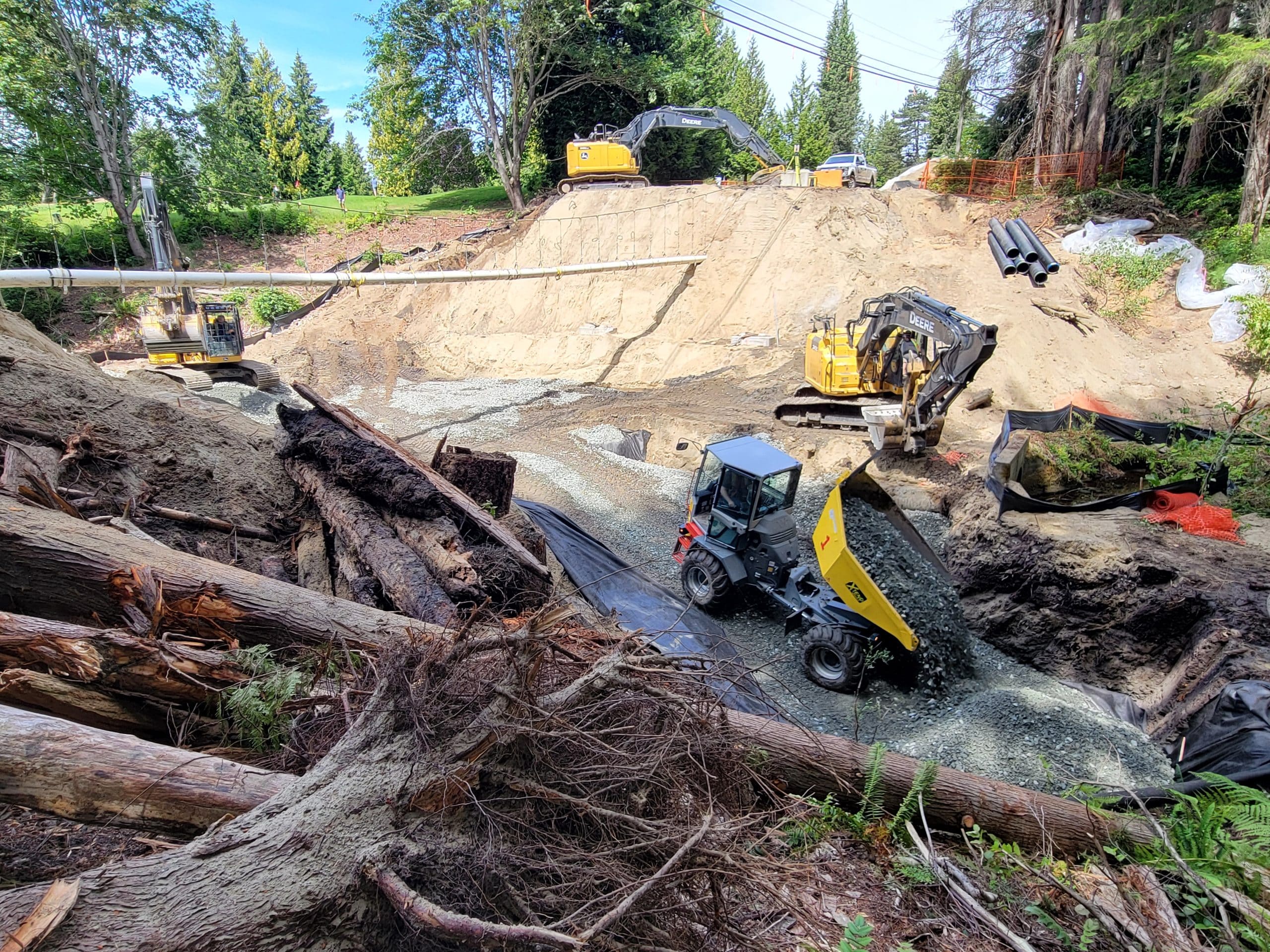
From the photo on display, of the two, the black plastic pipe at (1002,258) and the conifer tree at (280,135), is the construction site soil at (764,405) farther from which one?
the conifer tree at (280,135)

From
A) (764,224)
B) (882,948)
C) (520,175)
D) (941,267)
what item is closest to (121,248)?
(520,175)

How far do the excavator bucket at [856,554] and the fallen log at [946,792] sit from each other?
1.84m

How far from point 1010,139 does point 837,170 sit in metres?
5.60

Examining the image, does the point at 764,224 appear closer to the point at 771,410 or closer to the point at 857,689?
→ the point at 771,410

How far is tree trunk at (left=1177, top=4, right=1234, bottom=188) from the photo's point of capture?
15930 mm

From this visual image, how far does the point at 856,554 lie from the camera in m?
6.41

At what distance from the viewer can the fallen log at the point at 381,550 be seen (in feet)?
16.0

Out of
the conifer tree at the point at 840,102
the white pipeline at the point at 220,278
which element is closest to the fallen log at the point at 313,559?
the white pipeline at the point at 220,278

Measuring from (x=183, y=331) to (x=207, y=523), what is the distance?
10731mm

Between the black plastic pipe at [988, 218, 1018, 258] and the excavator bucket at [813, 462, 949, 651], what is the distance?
218 inches

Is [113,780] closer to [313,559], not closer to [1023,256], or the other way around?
[313,559]

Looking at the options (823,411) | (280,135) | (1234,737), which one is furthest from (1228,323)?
(280,135)

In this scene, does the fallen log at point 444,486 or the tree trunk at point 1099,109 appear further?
the tree trunk at point 1099,109

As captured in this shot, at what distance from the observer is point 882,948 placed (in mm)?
3113
